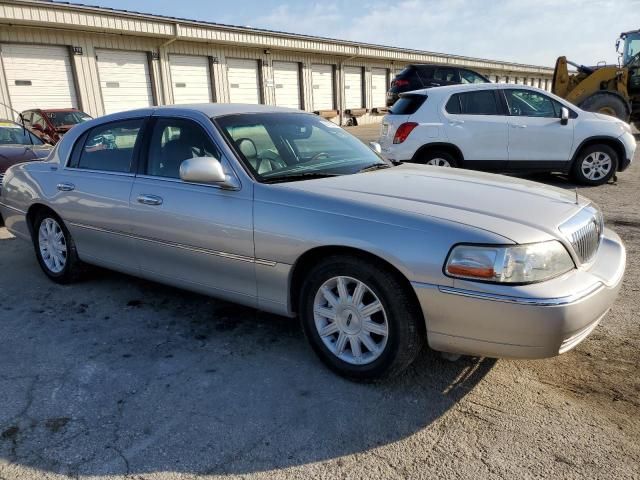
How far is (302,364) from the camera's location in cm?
324

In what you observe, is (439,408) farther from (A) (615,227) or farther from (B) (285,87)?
(B) (285,87)

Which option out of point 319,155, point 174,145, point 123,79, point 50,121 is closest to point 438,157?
point 319,155

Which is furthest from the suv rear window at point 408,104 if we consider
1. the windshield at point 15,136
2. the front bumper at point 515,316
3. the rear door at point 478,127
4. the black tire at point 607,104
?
the black tire at point 607,104

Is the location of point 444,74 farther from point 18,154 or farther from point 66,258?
point 66,258

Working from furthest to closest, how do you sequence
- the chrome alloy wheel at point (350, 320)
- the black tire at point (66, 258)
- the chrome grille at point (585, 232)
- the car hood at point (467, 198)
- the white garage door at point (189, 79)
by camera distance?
the white garage door at point (189, 79), the black tire at point (66, 258), the chrome alloy wheel at point (350, 320), the chrome grille at point (585, 232), the car hood at point (467, 198)

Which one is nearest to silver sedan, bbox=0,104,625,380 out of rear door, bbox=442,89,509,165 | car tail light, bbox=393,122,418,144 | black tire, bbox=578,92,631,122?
car tail light, bbox=393,122,418,144

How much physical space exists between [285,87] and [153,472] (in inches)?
942

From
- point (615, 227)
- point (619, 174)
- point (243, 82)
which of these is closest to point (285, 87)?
point (243, 82)

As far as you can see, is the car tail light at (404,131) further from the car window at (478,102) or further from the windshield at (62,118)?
the windshield at (62,118)

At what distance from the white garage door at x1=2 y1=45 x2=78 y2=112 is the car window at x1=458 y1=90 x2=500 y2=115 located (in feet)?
43.6

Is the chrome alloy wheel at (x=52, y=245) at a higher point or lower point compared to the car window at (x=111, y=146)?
lower

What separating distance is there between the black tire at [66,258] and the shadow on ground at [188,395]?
65cm

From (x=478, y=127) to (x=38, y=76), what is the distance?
13716mm

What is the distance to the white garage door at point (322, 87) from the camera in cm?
2631
